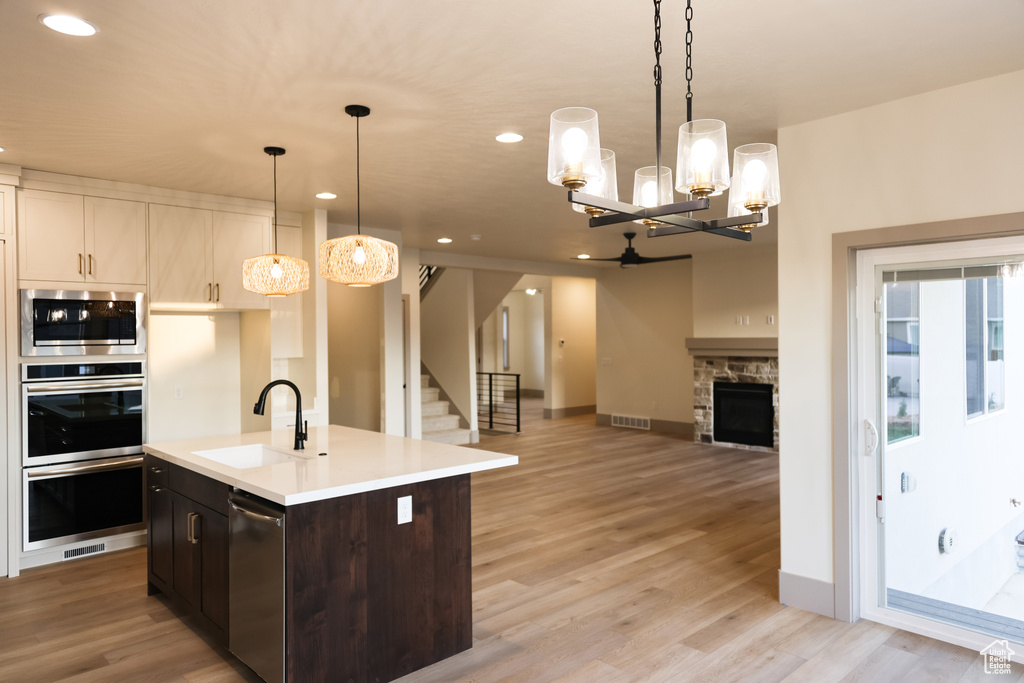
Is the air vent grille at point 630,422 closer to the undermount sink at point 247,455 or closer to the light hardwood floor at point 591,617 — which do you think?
the light hardwood floor at point 591,617

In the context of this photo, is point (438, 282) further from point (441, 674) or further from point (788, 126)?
A: point (441, 674)

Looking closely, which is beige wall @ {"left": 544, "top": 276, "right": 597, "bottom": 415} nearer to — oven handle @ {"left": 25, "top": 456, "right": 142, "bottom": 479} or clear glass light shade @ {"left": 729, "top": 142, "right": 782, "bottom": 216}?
oven handle @ {"left": 25, "top": 456, "right": 142, "bottom": 479}

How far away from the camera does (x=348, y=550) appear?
2.73 m

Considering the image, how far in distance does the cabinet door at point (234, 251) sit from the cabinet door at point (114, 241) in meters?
0.54

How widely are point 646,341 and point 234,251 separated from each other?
6.81m

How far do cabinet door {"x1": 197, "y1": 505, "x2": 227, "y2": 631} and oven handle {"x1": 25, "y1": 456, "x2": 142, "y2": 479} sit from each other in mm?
1984

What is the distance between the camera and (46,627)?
3453 millimetres

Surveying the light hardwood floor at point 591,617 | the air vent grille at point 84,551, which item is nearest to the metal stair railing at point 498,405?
the light hardwood floor at point 591,617

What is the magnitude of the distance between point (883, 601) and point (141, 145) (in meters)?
4.88

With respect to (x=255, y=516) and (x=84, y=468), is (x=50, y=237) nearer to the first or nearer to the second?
(x=84, y=468)

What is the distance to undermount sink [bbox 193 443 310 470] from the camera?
351 centimetres

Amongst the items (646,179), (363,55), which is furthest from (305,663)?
→ (363,55)

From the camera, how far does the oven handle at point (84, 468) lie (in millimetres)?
4410

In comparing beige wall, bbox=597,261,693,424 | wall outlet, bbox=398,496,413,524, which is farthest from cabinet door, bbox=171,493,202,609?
beige wall, bbox=597,261,693,424
